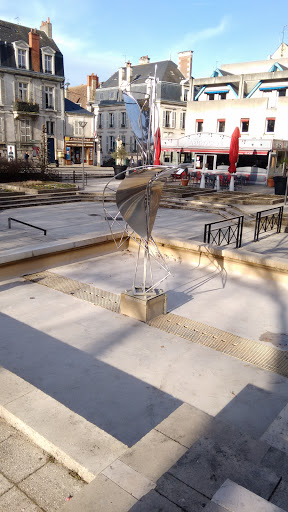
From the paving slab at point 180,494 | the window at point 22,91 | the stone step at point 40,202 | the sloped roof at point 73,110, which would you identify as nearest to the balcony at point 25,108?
the window at point 22,91

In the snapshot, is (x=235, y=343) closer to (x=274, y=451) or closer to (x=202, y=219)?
(x=274, y=451)

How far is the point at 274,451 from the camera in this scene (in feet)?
10.2

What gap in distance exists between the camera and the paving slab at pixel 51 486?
2754 mm

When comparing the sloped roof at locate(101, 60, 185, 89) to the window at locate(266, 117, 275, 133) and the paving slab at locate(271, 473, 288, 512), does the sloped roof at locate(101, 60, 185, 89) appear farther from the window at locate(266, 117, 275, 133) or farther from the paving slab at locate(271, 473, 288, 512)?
the paving slab at locate(271, 473, 288, 512)

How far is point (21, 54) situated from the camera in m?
39.1

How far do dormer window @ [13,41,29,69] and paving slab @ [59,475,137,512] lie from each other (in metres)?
43.8

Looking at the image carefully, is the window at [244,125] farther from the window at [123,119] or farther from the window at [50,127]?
the window at [50,127]

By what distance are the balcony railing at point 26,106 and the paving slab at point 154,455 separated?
137ft

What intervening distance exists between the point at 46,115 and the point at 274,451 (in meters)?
44.3

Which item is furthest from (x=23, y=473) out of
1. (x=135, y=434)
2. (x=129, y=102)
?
(x=129, y=102)

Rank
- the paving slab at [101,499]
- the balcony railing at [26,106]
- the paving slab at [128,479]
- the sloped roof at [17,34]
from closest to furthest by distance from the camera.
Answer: the paving slab at [101,499]
the paving slab at [128,479]
the sloped roof at [17,34]
the balcony railing at [26,106]

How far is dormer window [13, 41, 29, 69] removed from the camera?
3840cm

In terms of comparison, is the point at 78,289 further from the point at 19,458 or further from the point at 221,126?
the point at 221,126

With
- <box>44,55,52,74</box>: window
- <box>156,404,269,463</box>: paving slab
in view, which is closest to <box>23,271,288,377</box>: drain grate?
<box>156,404,269,463</box>: paving slab
